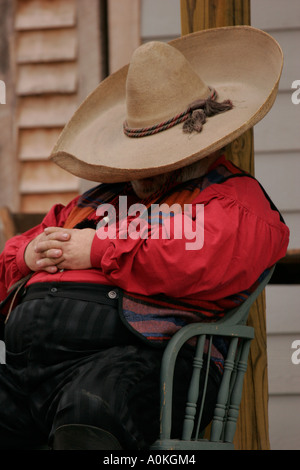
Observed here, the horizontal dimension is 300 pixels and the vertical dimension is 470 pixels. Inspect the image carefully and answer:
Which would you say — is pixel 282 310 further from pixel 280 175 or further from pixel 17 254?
pixel 17 254

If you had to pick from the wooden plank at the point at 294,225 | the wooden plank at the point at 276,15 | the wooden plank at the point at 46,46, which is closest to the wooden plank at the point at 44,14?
the wooden plank at the point at 46,46

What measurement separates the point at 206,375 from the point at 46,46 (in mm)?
2632

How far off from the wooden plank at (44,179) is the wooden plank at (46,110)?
0.22 metres

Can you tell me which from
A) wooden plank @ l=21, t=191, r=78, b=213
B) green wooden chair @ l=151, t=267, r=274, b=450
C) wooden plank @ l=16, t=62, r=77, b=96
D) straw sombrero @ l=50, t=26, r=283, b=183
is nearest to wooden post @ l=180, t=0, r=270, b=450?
straw sombrero @ l=50, t=26, r=283, b=183

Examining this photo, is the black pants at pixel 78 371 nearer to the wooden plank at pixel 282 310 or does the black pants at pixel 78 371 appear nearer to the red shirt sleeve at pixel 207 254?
the red shirt sleeve at pixel 207 254

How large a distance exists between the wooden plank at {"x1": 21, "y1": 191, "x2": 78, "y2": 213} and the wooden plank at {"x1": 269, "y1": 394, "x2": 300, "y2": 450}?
1.56 m

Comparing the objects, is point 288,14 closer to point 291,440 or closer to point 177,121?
point 177,121

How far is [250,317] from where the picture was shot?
269 centimetres

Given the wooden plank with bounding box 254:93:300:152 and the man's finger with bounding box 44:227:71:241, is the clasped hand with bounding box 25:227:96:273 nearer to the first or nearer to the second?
the man's finger with bounding box 44:227:71:241

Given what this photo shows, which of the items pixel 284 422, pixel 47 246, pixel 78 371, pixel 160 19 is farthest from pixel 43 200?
pixel 78 371

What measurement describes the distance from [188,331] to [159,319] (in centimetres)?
9

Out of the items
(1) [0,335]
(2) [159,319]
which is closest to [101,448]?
(2) [159,319]

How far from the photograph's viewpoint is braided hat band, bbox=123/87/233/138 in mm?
2268

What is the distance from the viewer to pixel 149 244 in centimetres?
210
